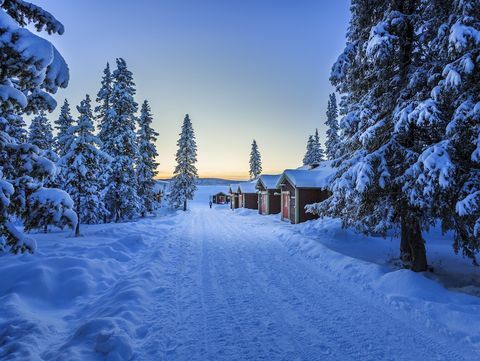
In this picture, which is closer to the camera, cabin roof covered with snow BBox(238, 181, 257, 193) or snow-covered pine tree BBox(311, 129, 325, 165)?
cabin roof covered with snow BBox(238, 181, 257, 193)

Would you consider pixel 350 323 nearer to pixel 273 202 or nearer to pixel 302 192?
pixel 302 192

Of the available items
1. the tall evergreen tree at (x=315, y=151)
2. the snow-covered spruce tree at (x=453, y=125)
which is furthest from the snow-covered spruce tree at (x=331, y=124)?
the snow-covered spruce tree at (x=453, y=125)

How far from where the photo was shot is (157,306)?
6.51 meters

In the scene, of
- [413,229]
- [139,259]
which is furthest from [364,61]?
[139,259]

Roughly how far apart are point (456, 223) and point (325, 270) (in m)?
3.95

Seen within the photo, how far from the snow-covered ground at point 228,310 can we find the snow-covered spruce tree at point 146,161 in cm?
2301

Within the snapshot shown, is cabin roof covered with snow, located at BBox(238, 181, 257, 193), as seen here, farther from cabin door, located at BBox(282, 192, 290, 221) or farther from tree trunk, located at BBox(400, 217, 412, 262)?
tree trunk, located at BBox(400, 217, 412, 262)

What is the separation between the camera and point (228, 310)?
6309mm

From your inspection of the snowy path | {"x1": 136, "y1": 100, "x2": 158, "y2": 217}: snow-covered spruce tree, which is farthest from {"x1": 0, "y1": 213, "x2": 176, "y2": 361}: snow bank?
{"x1": 136, "y1": 100, "x2": 158, "y2": 217}: snow-covered spruce tree

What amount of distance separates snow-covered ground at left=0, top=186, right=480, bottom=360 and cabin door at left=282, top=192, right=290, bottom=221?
639 inches

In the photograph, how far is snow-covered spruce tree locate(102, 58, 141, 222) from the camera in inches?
1006

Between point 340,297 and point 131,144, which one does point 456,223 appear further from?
point 131,144

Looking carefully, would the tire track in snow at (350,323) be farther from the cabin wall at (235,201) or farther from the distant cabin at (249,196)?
the cabin wall at (235,201)

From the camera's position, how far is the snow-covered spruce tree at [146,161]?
33438mm
